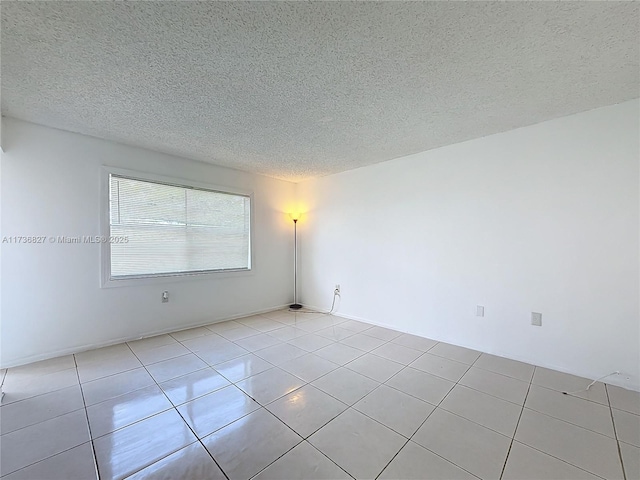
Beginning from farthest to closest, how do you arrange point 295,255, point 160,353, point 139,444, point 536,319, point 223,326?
1. point 295,255
2. point 223,326
3. point 160,353
4. point 536,319
5. point 139,444

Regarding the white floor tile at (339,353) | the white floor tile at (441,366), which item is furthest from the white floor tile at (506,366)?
the white floor tile at (339,353)

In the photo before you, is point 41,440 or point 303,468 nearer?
point 303,468

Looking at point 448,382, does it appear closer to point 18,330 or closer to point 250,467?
point 250,467

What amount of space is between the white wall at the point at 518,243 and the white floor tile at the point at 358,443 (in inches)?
75.0

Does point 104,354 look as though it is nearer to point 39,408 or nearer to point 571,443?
point 39,408

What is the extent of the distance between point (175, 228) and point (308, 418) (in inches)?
116

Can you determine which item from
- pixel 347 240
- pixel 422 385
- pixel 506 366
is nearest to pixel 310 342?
pixel 422 385

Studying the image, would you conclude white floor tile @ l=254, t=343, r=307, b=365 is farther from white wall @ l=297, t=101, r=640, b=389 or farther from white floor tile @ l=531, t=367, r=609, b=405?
white floor tile @ l=531, t=367, r=609, b=405

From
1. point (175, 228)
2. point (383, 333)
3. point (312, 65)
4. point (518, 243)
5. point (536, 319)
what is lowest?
point (383, 333)

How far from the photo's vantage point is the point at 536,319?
8.59 feet

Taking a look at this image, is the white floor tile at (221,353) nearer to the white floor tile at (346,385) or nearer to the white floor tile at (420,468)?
the white floor tile at (346,385)

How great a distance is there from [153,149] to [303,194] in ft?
8.03

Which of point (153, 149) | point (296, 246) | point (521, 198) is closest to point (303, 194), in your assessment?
point (296, 246)

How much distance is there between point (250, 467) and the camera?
1418 mm
